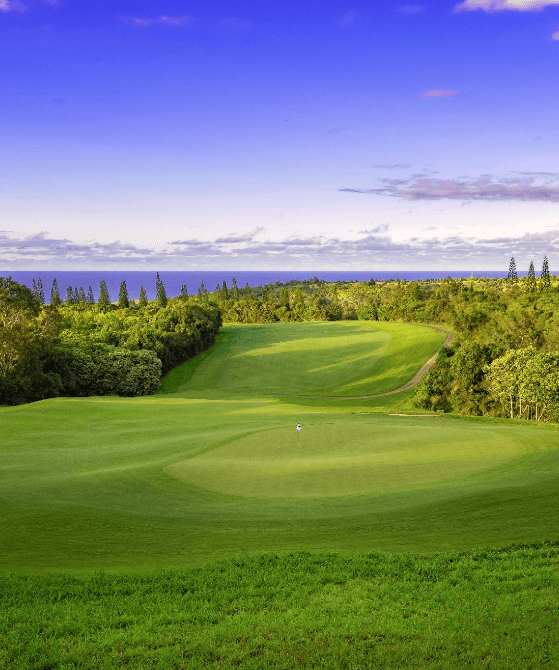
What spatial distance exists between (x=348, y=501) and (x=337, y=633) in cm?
682

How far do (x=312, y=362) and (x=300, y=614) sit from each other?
218 ft

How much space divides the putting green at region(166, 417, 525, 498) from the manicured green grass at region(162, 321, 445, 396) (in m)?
36.8

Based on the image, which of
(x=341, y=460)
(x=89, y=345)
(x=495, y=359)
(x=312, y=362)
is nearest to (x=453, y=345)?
(x=495, y=359)

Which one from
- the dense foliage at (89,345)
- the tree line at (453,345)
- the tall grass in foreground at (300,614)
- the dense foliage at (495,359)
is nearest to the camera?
the tall grass in foreground at (300,614)

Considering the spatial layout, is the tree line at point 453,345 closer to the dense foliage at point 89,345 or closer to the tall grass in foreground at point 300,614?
the dense foliage at point 89,345

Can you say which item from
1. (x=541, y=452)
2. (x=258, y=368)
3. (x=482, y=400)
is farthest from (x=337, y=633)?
(x=258, y=368)

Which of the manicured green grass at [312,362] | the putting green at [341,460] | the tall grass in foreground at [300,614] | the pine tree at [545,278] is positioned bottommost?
the manicured green grass at [312,362]

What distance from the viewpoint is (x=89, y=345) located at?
64250 mm

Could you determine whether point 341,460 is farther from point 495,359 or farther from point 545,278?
point 545,278

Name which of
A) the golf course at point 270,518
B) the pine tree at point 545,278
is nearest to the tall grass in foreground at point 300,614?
the golf course at point 270,518

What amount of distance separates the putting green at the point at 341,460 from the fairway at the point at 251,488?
8 cm

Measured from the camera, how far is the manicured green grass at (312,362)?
64.2 metres

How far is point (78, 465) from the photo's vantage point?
2009 centimetres

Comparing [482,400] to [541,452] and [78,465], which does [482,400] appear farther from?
[78,465]
